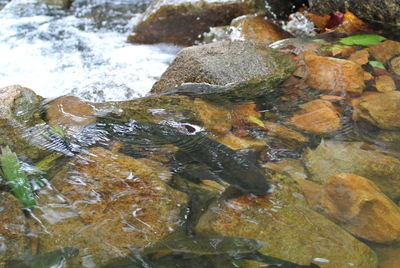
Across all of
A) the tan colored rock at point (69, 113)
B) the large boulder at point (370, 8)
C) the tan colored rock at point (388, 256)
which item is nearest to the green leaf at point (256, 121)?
the tan colored rock at point (69, 113)

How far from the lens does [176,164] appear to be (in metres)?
2.69

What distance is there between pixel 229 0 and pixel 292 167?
13.4 feet

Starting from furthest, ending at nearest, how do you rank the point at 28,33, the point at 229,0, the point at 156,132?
the point at 28,33
the point at 229,0
the point at 156,132

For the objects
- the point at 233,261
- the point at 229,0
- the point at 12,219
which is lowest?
the point at 233,261

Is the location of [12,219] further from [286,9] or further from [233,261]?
[286,9]

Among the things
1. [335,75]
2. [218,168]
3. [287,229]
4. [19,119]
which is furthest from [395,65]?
[19,119]

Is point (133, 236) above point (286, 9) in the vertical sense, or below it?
below

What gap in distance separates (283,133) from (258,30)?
2.78 metres

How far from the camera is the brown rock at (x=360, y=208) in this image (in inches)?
85.4

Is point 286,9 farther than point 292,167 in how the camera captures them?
Yes

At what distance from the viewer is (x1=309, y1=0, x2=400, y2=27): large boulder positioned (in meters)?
4.89

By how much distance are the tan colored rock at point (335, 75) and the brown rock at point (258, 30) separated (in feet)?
4.50

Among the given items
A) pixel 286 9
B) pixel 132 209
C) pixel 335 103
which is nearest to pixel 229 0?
pixel 286 9

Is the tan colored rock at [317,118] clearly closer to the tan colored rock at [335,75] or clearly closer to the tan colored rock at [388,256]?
the tan colored rock at [335,75]
